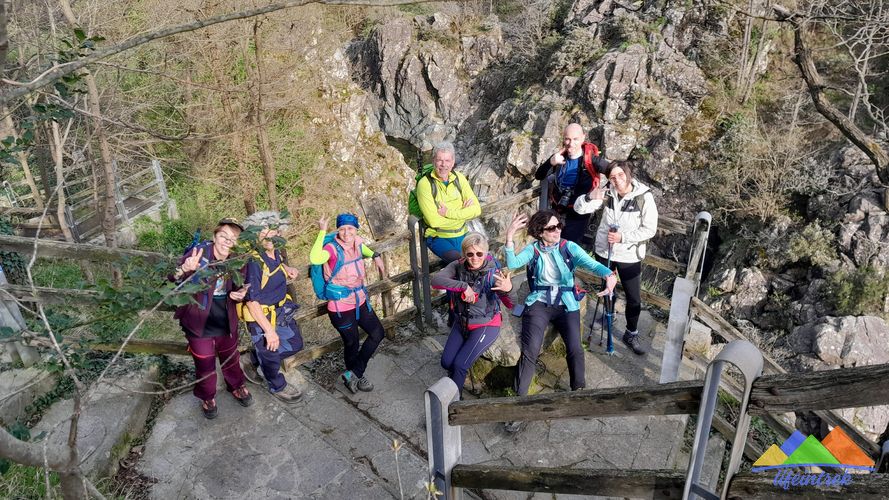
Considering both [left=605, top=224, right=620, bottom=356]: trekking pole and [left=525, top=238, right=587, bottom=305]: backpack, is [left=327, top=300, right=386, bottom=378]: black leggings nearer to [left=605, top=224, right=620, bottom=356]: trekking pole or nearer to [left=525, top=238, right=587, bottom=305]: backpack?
[left=525, top=238, right=587, bottom=305]: backpack

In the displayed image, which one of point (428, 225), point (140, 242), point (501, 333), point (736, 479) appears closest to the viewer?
point (736, 479)

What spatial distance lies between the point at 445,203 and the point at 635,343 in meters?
2.27

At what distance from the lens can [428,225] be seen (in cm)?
527

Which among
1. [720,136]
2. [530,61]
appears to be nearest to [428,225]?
[720,136]

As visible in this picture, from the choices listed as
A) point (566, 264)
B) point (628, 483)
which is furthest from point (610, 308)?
point (628, 483)

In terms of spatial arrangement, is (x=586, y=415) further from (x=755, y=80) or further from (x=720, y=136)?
(x=755, y=80)

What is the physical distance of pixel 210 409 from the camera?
14.8 ft

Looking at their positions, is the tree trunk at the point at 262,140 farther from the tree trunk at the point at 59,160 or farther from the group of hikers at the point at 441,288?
the group of hikers at the point at 441,288

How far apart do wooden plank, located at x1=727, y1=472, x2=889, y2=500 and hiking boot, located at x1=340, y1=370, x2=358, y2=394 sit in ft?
11.4

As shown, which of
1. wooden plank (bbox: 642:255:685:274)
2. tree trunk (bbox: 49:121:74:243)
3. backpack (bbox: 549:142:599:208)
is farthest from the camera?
tree trunk (bbox: 49:121:74:243)

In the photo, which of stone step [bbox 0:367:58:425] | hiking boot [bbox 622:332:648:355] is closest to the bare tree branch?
stone step [bbox 0:367:58:425]

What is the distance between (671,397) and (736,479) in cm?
35

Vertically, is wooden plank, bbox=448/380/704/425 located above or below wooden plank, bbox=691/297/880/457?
above

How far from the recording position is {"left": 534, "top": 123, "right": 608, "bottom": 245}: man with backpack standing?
17.3 feet
